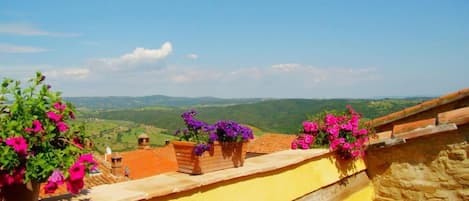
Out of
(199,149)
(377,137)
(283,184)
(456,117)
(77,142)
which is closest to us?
(77,142)

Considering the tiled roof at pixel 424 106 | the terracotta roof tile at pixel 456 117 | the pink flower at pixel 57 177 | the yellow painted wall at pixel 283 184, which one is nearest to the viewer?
the pink flower at pixel 57 177

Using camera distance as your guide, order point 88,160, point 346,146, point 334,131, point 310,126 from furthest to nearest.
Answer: point 310,126 < point 334,131 < point 346,146 < point 88,160

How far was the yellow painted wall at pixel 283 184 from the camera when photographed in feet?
8.46

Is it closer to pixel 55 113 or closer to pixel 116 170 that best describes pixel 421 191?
pixel 55 113

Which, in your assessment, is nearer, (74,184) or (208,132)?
(74,184)

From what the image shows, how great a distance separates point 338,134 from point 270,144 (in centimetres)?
1855

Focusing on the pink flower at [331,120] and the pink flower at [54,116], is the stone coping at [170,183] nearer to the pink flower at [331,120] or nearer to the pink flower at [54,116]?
the pink flower at [54,116]

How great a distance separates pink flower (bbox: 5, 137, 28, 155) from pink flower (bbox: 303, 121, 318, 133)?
3056mm

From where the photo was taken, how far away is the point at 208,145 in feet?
9.28

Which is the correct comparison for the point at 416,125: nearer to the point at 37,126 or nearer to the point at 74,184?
the point at 74,184

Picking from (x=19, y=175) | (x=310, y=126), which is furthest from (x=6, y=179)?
(x=310, y=126)

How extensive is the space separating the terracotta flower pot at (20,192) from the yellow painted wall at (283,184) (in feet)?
2.26

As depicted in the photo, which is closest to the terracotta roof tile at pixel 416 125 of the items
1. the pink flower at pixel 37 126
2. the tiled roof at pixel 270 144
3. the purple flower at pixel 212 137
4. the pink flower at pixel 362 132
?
the pink flower at pixel 362 132

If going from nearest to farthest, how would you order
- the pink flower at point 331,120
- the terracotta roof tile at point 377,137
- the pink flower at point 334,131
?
the pink flower at point 334,131, the pink flower at point 331,120, the terracotta roof tile at point 377,137
